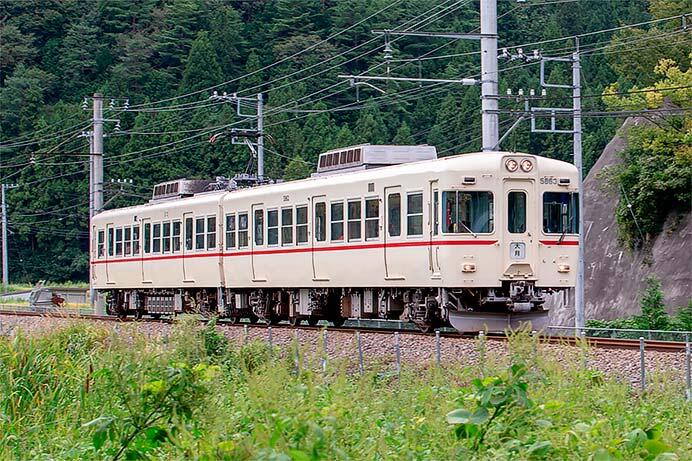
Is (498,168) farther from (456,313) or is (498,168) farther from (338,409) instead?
(338,409)

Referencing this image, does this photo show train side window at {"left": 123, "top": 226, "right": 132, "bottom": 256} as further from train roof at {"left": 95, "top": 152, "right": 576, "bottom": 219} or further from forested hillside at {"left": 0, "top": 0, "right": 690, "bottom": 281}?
forested hillside at {"left": 0, "top": 0, "right": 690, "bottom": 281}

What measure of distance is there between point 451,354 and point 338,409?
24.8ft

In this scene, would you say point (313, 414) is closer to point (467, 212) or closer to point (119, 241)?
point (467, 212)

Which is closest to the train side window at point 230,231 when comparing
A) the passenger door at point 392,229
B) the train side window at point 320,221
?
the train side window at point 320,221

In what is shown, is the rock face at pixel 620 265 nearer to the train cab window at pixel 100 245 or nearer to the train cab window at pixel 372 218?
the train cab window at pixel 100 245

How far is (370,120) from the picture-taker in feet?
232

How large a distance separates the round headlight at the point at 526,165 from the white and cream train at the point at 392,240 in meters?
0.02

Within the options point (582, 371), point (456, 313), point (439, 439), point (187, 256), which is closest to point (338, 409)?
point (439, 439)

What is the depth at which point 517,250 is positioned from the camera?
787 inches

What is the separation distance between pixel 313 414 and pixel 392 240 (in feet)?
39.6

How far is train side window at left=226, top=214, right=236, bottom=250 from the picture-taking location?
26.9 metres

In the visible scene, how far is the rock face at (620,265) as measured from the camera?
3578 cm

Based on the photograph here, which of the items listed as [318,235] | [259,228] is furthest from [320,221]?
[259,228]

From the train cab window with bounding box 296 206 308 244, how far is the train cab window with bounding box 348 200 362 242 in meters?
1.70
